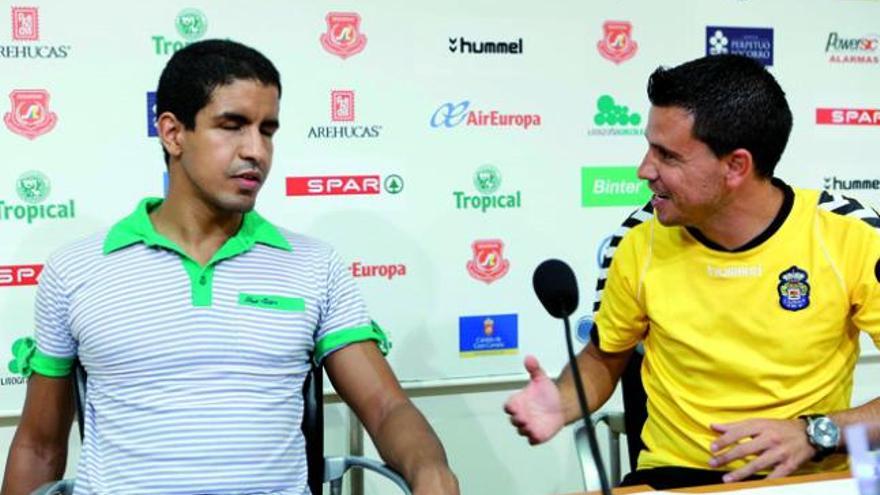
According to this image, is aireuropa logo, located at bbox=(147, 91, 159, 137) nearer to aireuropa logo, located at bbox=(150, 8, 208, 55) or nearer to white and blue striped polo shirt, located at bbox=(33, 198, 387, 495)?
aireuropa logo, located at bbox=(150, 8, 208, 55)

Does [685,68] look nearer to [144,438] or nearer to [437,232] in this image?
[437,232]

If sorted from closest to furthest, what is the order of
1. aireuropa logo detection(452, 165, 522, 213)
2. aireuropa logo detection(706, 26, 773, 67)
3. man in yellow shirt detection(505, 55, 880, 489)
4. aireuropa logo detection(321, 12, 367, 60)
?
man in yellow shirt detection(505, 55, 880, 489)
aireuropa logo detection(321, 12, 367, 60)
aireuropa logo detection(452, 165, 522, 213)
aireuropa logo detection(706, 26, 773, 67)

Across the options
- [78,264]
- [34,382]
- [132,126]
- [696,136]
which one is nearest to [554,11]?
[696,136]

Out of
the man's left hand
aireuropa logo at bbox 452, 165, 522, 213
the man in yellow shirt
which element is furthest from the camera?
aireuropa logo at bbox 452, 165, 522, 213

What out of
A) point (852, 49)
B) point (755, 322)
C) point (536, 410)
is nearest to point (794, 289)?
point (755, 322)

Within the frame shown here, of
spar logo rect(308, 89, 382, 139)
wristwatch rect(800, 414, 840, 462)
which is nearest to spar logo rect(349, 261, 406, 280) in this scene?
spar logo rect(308, 89, 382, 139)

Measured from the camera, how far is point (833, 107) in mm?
2613

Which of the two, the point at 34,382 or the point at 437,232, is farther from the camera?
the point at 437,232

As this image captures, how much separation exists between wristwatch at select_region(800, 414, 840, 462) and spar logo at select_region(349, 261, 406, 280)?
114 cm

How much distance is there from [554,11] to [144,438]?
152 centimetres

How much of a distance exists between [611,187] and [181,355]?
4.43ft

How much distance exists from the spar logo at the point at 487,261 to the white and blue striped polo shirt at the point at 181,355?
→ 756 millimetres

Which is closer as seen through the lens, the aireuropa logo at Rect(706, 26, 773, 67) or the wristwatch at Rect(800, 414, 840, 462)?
the wristwatch at Rect(800, 414, 840, 462)

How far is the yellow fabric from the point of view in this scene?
160 cm
